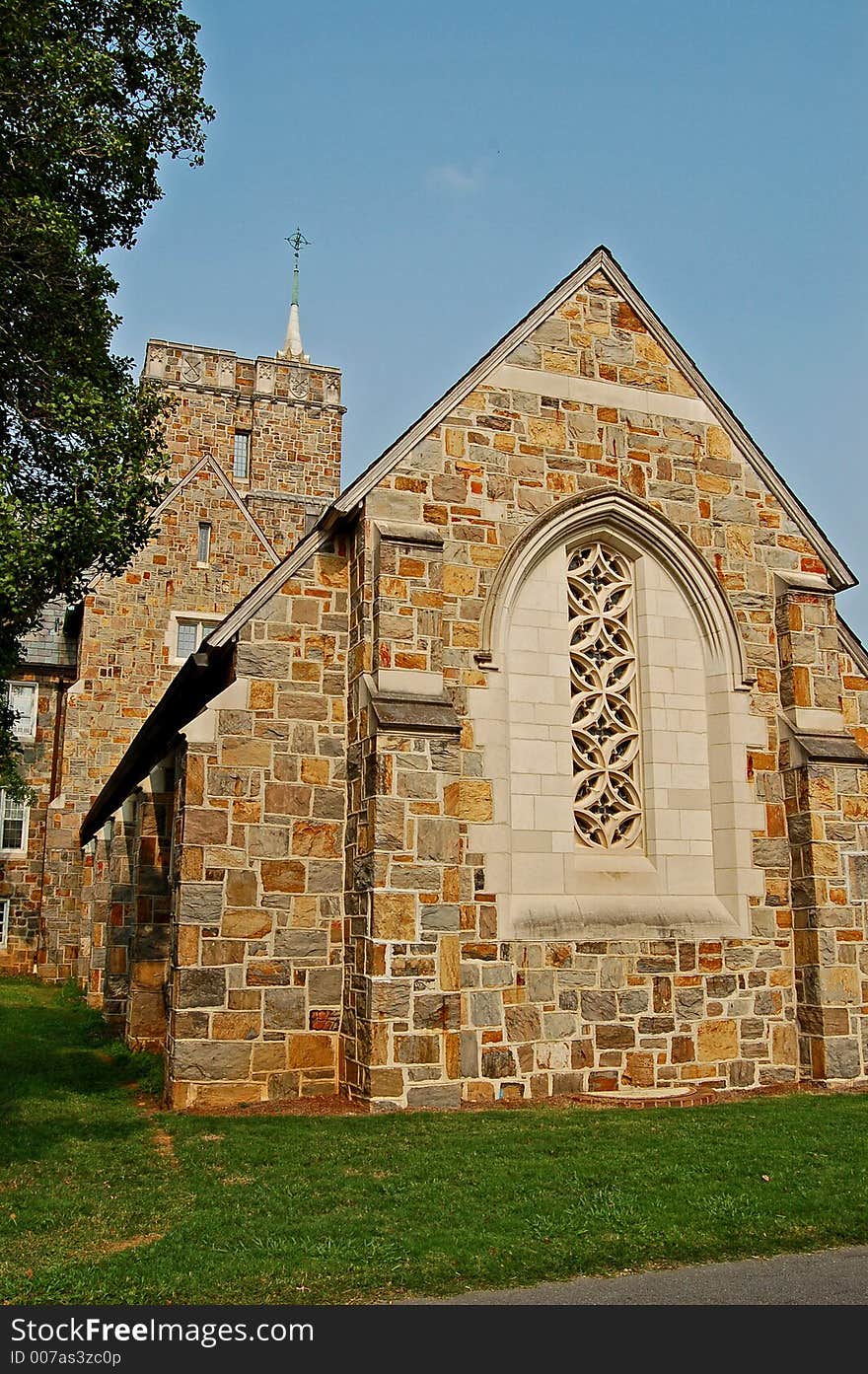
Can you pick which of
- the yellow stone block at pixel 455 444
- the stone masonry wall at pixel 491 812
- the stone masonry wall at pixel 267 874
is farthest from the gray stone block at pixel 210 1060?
the yellow stone block at pixel 455 444

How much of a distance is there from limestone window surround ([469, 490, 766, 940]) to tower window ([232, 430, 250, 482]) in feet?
91.2

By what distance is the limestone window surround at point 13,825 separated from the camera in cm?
2811

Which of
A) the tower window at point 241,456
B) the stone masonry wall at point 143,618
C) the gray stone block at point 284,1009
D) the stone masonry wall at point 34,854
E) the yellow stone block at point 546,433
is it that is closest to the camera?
the gray stone block at point 284,1009

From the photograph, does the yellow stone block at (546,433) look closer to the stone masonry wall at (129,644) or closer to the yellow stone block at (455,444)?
the yellow stone block at (455,444)

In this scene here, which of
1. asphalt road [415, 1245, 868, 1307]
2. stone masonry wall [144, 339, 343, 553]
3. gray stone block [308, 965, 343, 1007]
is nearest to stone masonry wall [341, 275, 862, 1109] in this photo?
gray stone block [308, 965, 343, 1007]

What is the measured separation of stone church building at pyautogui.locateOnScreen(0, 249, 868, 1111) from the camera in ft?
34.8

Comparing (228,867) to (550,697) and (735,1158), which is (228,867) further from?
(735,1158)

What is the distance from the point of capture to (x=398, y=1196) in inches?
275

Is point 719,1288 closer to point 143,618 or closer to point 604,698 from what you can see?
point 604,698

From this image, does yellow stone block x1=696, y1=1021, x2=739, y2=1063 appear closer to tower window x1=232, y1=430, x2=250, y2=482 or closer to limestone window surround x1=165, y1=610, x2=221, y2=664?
limestone window surround x1=165, y1=610, x2=221, y2=664

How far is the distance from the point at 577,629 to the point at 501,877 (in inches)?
117

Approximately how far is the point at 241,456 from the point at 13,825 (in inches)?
623

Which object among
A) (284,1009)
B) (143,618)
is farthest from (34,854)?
(284,1009)

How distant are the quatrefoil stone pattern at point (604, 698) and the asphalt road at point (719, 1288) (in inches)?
249
